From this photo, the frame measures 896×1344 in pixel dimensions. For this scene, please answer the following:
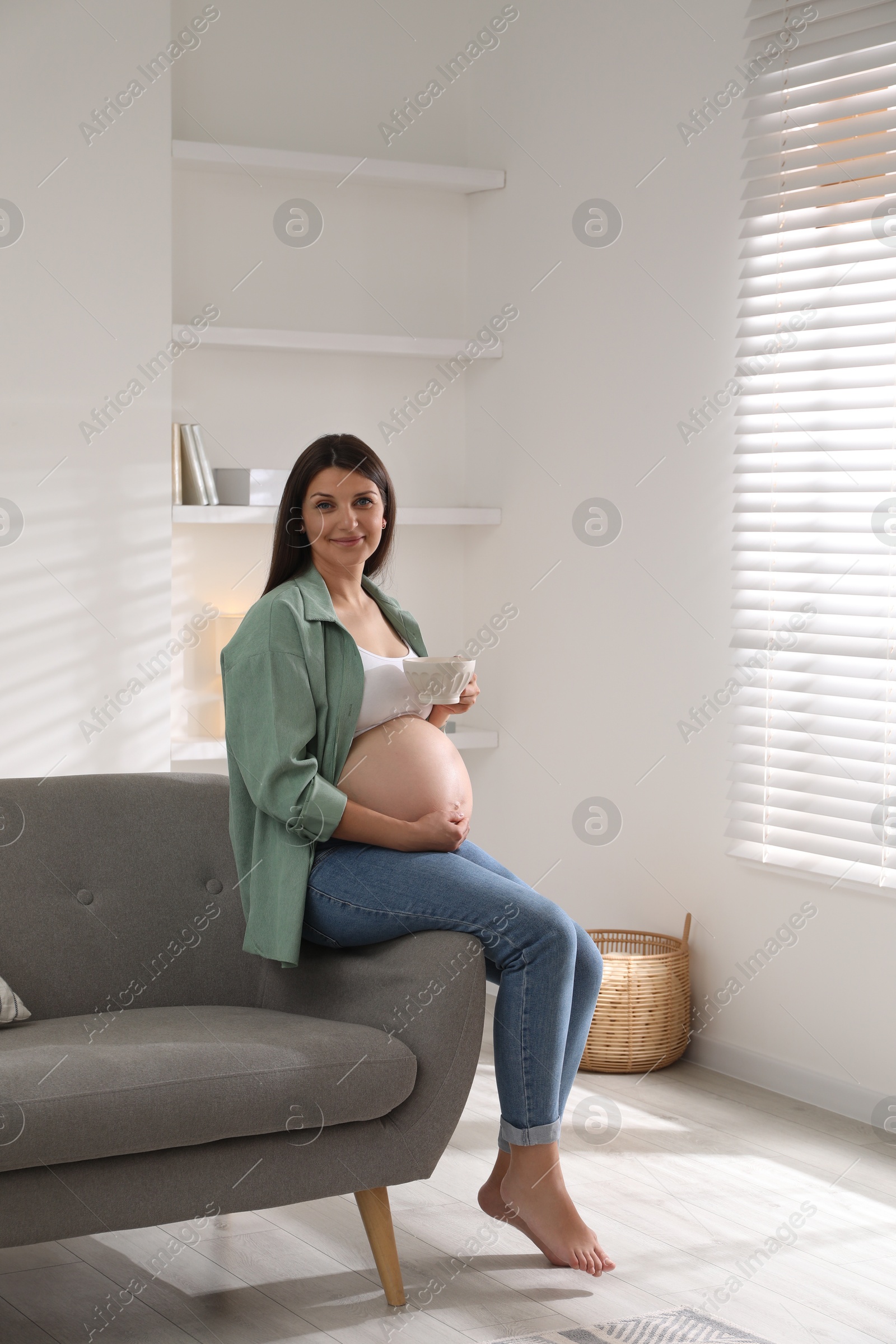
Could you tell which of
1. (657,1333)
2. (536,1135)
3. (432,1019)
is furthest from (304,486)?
(657,1333)

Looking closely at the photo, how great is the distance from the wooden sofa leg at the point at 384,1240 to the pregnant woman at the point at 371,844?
219mm

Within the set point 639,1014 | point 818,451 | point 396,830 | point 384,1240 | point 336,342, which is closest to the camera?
point 384,1240

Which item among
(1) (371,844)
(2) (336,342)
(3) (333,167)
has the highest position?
(3) (333,167)

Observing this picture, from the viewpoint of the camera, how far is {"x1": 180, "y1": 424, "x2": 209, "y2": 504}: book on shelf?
388cm

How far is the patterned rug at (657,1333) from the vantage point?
212 centimetres

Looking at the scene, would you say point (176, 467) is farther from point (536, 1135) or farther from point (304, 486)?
point (536, 1135)

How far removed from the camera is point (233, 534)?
164 inches

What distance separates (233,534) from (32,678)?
843mm

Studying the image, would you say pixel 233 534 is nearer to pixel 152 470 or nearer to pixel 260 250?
pixel 152 470

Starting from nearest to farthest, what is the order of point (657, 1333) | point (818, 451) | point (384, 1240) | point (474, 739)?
point (657, 1333) < point (384, 1240) < point (818, 451) < point (474, 739)

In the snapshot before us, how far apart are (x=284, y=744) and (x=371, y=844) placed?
0.79 feet

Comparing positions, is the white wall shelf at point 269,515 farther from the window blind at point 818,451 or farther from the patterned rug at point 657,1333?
the patterned rug at point 657,1333

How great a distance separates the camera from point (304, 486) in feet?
8.46

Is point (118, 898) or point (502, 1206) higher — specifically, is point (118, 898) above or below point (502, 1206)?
above
